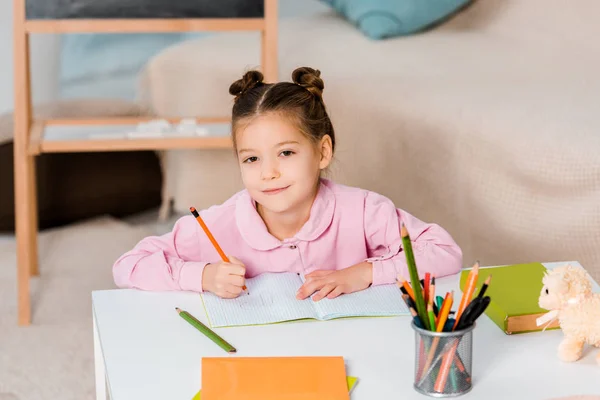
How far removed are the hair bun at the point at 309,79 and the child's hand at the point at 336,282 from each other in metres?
0.30

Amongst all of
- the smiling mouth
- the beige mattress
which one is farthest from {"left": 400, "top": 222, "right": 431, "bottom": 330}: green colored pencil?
the beige mattress

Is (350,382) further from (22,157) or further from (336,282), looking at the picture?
(22,157)

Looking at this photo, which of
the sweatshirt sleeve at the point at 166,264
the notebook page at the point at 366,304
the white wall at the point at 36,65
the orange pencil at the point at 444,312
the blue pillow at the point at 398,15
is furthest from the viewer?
the white wall at the point at 36,65

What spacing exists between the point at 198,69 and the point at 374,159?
622 millimetres

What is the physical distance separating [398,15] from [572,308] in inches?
68.2

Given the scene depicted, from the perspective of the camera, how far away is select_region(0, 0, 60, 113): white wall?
297 centimetres

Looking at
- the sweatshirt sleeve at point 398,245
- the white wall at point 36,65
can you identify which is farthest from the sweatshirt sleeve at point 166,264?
the white wall at point 36,65

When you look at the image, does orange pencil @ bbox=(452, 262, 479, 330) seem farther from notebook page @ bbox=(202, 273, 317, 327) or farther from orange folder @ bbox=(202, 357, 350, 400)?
notebook page @ bbox=(202, 273, 317, 327)

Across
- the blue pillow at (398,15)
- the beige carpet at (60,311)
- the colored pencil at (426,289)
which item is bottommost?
the beige carpet at (60,311)

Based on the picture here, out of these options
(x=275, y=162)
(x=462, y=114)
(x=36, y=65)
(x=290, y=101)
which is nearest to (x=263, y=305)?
(x=275, y=162)

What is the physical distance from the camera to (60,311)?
2.28 metres

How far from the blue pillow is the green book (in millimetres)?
1467

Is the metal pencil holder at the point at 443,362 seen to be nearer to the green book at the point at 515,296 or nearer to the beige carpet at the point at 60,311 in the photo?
the green book at the point at 515,296

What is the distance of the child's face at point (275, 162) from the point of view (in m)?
1.40
